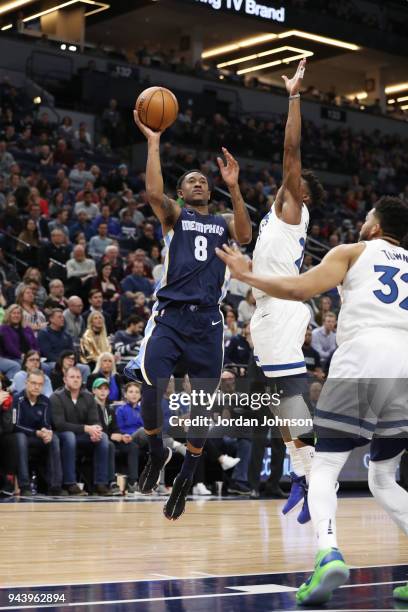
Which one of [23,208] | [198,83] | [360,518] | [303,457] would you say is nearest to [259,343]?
[303,457]

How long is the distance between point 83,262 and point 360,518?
22.4 feet

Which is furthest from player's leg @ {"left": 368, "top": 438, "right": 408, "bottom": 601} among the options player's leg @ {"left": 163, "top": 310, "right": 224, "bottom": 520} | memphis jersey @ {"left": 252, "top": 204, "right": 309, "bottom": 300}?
memphis jersey @ {"left": 252, "top": 204, "right": 309, "bottom": 300}

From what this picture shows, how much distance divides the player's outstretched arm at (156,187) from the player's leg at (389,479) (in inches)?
87.5

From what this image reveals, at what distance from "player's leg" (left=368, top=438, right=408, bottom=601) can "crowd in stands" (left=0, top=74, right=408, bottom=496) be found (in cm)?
605

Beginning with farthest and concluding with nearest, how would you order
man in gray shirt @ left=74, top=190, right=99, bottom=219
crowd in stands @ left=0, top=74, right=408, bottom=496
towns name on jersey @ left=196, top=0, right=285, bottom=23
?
towns name on jersey @ left=196, top=0, right=285, bottom=23 → man in gray shirt @ left=74, top=190, right=99, bottom=219 → crowd in stands @ left=0, top=74, right=408, bottom=496

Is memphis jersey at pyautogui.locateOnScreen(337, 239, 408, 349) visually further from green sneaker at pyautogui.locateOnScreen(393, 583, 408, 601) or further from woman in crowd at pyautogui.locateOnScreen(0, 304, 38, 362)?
woman in crowd at pyautogui.locateOnScreen(0, 304, 38, 362)

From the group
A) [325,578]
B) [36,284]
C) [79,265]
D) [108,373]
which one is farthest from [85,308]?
[325,578]

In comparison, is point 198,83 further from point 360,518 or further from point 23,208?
point 360,518

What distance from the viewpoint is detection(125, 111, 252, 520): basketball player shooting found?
6.13 m

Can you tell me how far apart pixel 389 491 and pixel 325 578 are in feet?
2.50

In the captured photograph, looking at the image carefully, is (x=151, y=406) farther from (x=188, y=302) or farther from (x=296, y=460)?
(x=296, y=460)

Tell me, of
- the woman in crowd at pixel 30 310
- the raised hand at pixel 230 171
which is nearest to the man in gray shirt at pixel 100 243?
the woman in crowd at pixel 30 310

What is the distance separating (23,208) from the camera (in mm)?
15992

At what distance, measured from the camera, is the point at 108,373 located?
458 inches
